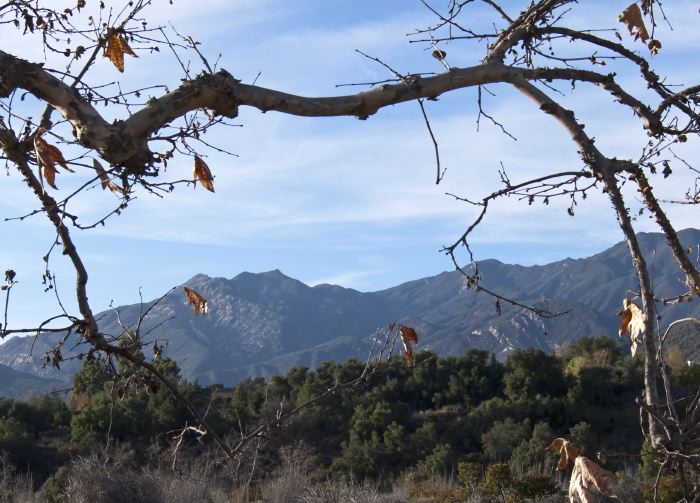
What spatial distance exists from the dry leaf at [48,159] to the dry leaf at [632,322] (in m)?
1.31

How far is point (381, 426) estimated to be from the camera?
60.4 feet

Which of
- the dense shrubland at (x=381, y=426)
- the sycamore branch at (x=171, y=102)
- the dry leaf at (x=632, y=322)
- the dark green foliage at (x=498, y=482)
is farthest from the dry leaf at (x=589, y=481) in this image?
the dense shrubland at (x=381, y=426)

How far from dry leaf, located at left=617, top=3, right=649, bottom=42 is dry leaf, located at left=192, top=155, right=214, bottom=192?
1200mm

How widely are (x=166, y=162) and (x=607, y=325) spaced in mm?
81977

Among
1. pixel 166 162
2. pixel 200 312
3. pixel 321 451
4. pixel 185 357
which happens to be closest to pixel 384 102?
pixel 166 162

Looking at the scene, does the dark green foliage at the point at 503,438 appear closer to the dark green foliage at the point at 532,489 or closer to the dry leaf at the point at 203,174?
the dark green foliage at the point at 532,489

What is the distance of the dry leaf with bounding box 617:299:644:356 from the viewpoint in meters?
2.11

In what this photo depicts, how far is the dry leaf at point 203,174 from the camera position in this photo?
7.11 ft

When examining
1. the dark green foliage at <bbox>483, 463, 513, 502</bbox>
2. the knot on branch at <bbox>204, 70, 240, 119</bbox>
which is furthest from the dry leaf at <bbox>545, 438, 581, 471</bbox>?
the dark green foliage at <bbox>483, 463, 513, 502</bbox>

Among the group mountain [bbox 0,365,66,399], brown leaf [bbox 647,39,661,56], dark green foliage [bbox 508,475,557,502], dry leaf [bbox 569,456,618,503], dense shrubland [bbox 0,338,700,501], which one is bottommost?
dark green foliage [bbox 508,475,557,502]

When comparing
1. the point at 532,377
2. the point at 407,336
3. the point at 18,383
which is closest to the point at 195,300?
the point at 407,336

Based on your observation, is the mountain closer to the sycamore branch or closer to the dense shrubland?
the dense shrubland

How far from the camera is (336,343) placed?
102m

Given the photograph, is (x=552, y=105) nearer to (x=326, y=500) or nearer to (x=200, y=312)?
(x=200, y=312)
